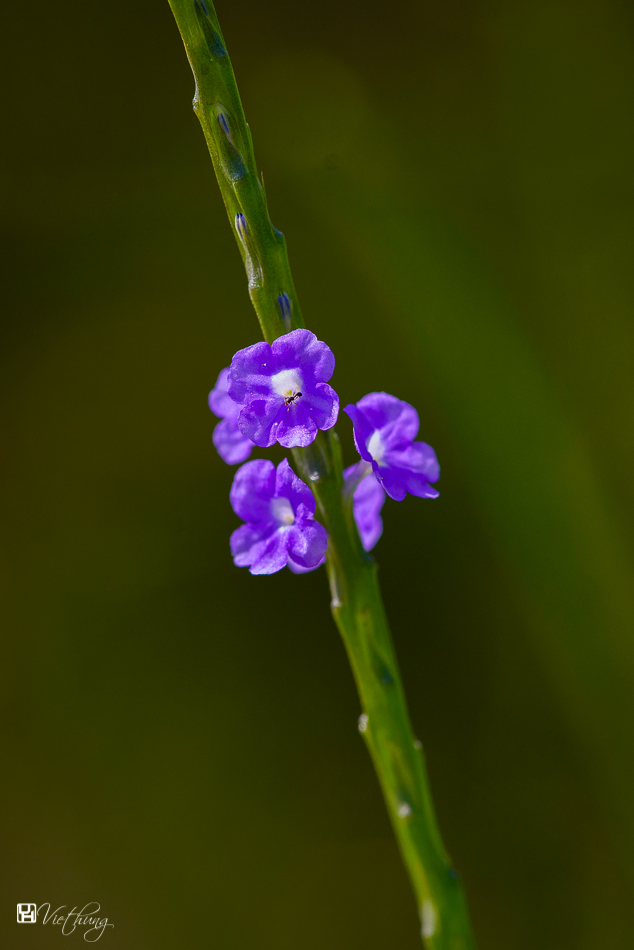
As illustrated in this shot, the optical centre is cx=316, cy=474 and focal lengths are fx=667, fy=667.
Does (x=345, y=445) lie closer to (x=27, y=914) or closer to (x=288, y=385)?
(x=288, y=385)

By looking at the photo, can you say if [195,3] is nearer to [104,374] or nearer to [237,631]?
[104,374]

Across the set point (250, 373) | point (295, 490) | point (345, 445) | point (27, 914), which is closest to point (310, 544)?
point (295, 490)

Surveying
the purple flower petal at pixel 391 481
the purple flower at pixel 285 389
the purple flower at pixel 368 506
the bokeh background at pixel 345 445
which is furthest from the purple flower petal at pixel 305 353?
the bokeh background at pixel 345 445

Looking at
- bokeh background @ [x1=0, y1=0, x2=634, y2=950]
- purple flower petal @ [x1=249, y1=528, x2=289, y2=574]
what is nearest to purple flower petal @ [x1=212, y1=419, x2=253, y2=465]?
purple flower petal @ [x1=249, y1=528, x2=289, y2=574]

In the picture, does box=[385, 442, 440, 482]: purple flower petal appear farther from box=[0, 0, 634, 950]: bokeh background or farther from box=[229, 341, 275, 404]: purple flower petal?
box=[0, 0, 634, 950]: bokeh background

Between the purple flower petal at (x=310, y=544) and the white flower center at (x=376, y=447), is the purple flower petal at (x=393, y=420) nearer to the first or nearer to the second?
the white flower center at (x=376, y=447)

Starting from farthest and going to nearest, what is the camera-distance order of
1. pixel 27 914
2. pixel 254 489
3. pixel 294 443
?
pixel 27 914
pixel 254 489
pixel 294 443
